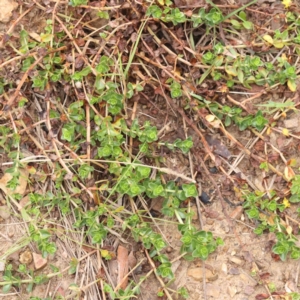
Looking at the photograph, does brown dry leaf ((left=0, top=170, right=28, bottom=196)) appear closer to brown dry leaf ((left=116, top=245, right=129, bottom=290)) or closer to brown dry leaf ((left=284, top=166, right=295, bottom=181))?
brown dry leaf ((left=116, top=245, right=129, bottom=290))

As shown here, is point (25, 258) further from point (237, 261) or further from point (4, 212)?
point (237, 261)

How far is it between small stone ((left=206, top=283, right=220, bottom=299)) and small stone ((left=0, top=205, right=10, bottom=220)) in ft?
3.73

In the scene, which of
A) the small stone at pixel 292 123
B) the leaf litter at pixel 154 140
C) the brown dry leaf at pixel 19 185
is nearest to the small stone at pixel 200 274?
the leaf litter at pixel 154 140

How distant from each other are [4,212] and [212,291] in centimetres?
119

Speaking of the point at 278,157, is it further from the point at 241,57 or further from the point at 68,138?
the point at 68,138

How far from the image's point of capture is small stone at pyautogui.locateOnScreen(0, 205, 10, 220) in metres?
Result: 2.94

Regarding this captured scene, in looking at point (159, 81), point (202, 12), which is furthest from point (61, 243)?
point (202, 12)

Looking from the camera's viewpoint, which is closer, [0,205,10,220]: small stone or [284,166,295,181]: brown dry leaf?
[284,166,295,181]: brown dry leaf

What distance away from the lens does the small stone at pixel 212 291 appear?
286cm

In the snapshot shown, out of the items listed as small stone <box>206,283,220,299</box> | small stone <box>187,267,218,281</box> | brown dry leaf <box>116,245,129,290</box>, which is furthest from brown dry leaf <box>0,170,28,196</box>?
small stone <box>206,283,220,299</box>

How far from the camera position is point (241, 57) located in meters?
2.88

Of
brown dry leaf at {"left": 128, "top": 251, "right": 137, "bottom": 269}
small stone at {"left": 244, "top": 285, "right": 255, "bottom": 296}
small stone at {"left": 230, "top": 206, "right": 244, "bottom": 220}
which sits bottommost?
small stone at {"left": 244, "top": 285, "right": 255, "bottom": 296}

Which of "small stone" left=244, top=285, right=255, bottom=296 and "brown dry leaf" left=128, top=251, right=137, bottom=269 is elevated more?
"brown dry leaf" left=128, top=251, right=137, bottom=269

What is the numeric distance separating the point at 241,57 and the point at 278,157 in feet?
1.86
